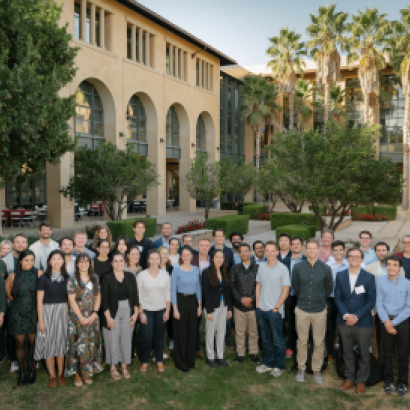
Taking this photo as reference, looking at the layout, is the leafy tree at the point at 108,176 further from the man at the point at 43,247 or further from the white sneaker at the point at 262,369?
the white sneaker at the point at 262,369

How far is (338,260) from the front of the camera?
6.48 meters

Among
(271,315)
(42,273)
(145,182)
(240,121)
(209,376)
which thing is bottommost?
(209,376)

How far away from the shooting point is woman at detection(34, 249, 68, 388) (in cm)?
547

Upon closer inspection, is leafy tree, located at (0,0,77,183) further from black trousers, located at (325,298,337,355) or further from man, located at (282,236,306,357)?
black trousers, located at (325,298,337,355)

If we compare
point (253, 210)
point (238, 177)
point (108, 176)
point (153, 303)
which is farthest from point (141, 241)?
point (253, 210)

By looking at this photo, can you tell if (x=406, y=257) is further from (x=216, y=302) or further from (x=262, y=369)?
(x=216, y=302)

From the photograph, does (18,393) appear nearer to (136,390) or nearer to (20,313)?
(20,313)

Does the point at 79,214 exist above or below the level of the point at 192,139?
below

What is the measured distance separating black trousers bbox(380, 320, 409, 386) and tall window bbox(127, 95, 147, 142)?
25124mm

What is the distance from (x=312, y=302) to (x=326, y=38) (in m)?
31.2

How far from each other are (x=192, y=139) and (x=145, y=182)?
14995mm

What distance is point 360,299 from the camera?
5.52 m

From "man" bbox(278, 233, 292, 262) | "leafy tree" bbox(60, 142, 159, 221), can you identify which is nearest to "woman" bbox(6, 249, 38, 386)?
"man" bbox(278, 233, 292, 262)

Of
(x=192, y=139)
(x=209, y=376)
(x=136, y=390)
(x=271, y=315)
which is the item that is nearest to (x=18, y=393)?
(x=136, y=390)
